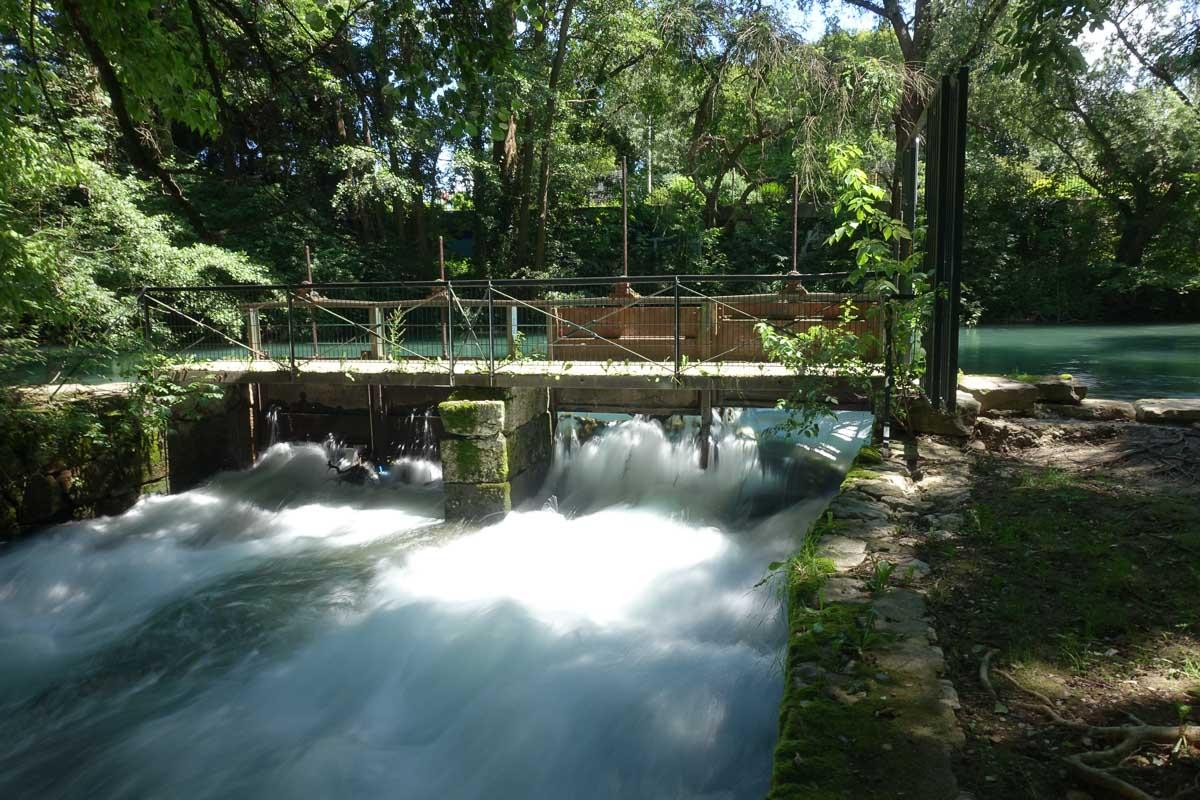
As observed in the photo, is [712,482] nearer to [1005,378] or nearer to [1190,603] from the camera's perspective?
[1005,378]

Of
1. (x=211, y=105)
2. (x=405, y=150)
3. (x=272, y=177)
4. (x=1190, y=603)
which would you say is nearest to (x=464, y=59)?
(x=211, y=105)

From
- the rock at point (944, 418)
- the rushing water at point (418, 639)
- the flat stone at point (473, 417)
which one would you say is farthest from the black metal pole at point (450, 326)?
the rock at point (944, 418)

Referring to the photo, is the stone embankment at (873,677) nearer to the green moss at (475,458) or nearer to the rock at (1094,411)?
the rock at (1094,411)

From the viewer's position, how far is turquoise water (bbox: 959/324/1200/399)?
550 inches

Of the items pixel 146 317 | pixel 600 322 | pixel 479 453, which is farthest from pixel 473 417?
pixel 146 317

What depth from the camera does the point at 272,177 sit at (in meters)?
23.6

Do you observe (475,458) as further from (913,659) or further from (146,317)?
(913,659)

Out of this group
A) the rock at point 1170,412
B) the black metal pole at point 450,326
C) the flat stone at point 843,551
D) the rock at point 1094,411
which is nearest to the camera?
the flat stone at point 843,551

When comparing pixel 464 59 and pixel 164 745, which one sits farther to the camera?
pixel 164 745

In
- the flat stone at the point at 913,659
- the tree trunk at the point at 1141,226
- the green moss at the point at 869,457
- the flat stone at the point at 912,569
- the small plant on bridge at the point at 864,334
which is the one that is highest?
the tree trunk at the point at 1141,226

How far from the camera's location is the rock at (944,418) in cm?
645

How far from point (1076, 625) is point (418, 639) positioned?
4.40 metres

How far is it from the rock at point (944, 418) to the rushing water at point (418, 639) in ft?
4.65

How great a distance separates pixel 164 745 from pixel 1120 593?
5.37 meters
